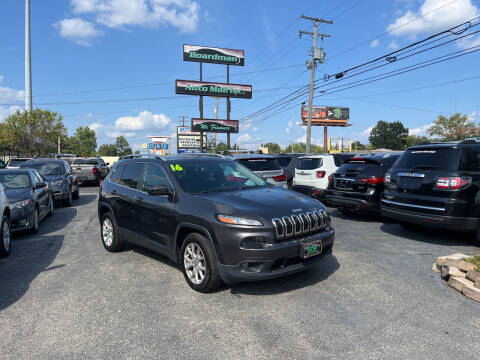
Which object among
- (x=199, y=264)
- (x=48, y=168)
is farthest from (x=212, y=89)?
(x=199, y=264)

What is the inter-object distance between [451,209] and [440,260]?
136 centimetres

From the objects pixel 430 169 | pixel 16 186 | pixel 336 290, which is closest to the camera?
pixel 336 290

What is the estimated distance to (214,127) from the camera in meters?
36.8

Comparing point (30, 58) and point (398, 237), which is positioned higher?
point (30, 58)

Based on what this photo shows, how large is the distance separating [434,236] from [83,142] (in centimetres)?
8768

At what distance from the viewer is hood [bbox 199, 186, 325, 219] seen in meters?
4.00

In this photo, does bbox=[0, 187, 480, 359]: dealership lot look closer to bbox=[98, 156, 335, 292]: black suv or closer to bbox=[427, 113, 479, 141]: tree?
bbox=[98, 156, 335, 292]: black suv

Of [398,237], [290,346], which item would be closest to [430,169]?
[398,237]

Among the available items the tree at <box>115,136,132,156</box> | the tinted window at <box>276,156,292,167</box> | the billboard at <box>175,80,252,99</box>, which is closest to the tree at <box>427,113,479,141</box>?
the billboard at <box>175,80,252,99</box>

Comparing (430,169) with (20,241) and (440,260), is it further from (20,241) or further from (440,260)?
(20,241)

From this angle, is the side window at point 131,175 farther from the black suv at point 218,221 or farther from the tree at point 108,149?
the tree at point 108,149

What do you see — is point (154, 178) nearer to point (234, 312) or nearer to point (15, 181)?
point (234, 312)

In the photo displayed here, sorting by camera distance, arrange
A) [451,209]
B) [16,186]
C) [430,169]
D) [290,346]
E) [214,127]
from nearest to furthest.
Result: [290,346]
[451,209]
[430,169]
[16,186]
[214,127]

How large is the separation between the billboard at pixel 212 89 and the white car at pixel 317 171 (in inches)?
1052
